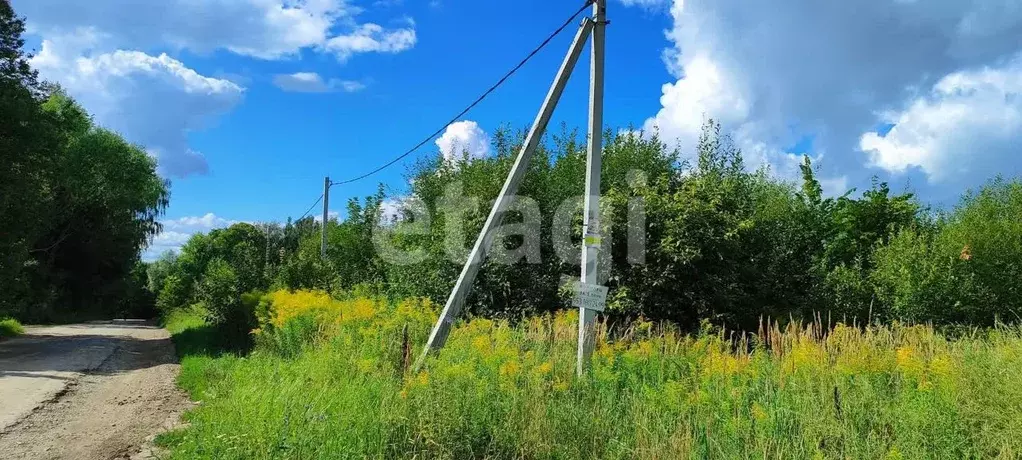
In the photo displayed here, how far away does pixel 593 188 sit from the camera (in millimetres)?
7684

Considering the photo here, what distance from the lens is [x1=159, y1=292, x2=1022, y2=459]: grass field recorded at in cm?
468

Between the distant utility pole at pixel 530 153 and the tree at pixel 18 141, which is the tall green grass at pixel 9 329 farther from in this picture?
the distant utility pole at pixel 530 153

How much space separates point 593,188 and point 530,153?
1152 mm

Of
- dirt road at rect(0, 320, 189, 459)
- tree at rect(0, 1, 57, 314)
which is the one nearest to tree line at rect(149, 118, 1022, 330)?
dirt road at rect(0, 320, 189, 459)

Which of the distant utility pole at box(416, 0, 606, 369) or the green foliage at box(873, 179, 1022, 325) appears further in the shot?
the green foliage at box(873, 179, 1022, 325)

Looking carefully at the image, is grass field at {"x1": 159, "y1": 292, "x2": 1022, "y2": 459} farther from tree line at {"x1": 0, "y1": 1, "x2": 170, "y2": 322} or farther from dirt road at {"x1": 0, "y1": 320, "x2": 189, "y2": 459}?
tree line at {"x1": 0, "y1": 1, "x2": 170, "y2": 322}

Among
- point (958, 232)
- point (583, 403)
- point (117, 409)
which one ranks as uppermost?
point (958, 232)

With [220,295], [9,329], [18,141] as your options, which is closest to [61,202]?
[9,329]

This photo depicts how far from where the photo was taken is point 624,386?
6.49 meters

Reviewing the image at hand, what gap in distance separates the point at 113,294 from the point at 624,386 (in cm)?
4388

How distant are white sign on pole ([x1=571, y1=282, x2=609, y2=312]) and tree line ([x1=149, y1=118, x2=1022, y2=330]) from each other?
15.7 ft

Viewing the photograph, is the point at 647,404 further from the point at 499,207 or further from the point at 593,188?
the point at 499,207

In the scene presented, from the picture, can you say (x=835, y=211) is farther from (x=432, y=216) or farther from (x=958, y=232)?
(x=432, y=216)

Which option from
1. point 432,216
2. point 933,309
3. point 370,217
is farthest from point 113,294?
point 933,309
